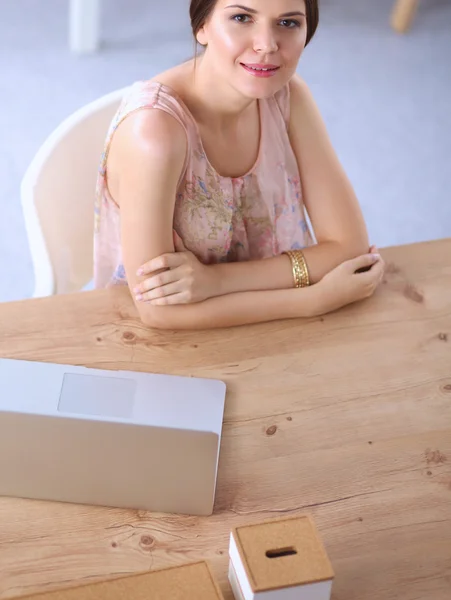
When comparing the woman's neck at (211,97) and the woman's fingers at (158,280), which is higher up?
the woman's neck at (211,97)

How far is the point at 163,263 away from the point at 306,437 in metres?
0.37

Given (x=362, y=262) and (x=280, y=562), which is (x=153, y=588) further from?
(x=362, y=262)

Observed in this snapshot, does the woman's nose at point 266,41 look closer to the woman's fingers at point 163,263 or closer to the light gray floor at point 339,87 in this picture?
the woman's fingers at point 163,263

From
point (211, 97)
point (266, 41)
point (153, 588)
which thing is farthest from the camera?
point (211, 97)

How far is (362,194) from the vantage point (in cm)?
295

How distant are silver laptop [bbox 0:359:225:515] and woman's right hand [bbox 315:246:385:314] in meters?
0.34

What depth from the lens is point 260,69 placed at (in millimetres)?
1375

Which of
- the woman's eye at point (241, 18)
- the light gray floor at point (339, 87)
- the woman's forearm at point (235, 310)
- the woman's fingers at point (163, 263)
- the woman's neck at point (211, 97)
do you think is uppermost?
the woman's eye at point (241, 18)

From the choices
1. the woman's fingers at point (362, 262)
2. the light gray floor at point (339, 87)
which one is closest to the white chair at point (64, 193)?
the woman's fingers at point (362, 262)

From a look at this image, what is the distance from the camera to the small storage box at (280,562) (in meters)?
0.97

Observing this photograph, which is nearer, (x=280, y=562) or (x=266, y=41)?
(x=280, y=562)

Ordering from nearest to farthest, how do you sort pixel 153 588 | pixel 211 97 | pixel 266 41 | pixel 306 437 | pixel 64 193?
pixel 153 588 < pixel 306 437 < pixel 266 41 < pixel 211 97 < pixel 64 193

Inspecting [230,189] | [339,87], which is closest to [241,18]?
[230,189]

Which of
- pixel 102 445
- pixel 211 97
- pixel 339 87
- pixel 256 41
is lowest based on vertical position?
pixel 339 87
